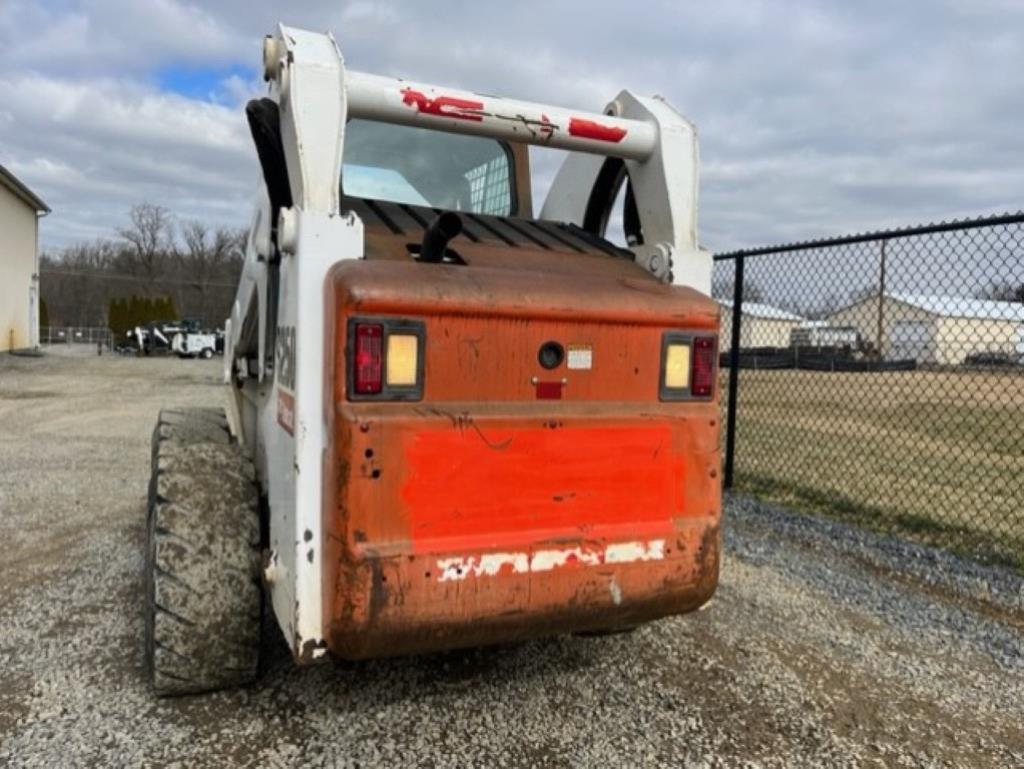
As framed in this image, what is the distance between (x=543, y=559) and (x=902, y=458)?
801cm

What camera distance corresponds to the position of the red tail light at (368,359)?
7.51 feet

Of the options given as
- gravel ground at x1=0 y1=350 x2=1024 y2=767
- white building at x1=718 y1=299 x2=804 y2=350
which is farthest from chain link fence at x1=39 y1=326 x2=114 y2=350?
gravel ground at x1=0 y1=350 x2=1024 y2=767

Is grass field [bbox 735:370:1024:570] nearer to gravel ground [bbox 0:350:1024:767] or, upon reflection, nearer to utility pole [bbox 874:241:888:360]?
utility pole [bbox 874:241:888:360]

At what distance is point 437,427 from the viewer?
2.39 meters

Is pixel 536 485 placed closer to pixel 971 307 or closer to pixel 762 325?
pixel 971 307

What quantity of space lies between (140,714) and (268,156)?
208 cm

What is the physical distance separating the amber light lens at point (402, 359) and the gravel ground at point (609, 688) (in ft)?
4.22

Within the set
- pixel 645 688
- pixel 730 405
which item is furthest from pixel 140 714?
pixel 730 405

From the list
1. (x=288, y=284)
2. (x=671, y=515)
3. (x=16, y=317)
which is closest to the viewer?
(x=288, y=284)

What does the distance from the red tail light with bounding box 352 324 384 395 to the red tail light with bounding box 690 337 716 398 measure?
1.14m

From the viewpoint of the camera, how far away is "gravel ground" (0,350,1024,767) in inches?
106

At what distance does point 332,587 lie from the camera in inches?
92.8

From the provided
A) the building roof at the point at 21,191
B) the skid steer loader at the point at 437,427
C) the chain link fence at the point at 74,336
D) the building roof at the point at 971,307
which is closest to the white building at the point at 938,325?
the building roof at the point at 971,307

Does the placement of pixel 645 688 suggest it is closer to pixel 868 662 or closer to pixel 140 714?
pixel 868 662
